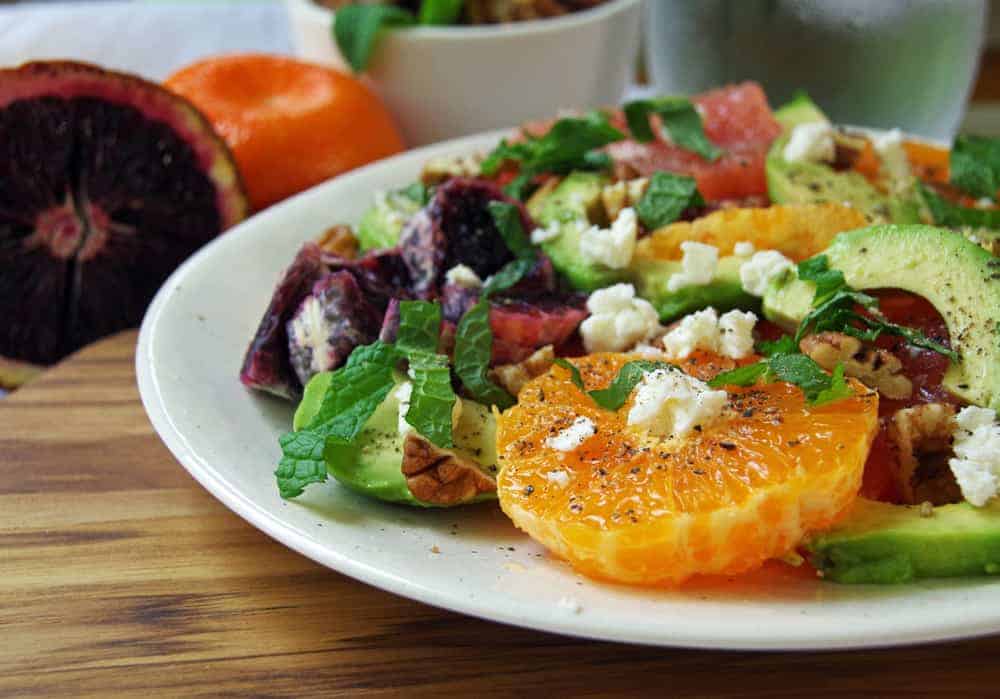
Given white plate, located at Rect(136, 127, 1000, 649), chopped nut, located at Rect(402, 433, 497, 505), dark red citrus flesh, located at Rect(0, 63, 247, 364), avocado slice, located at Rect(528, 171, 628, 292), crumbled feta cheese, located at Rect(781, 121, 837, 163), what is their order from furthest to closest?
1. dark red citrus flesh, located at Rect(0, 63, 247, 364)
2. crumbled feta cheese, located at Rect(781, 121, 837, 163)
3. avocado slice, located at Rect(528, 171, 628, 292)
4. chopped nut, located at Rect(402, 433, 497, 505)
5. white plate, located at Rect(136, 127, 1000, 649)

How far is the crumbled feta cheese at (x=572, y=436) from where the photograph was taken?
1710mm

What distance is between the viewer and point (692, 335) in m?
1.96

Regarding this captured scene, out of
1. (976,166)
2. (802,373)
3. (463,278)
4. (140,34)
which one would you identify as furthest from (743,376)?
(140,34)

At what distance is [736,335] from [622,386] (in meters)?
0.26

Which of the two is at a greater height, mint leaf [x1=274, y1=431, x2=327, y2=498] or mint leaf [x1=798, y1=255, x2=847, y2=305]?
mint leaf [x1=798, y1=255, x2=847, y2=305]

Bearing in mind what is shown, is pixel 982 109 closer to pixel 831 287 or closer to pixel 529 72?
pixel 529 72

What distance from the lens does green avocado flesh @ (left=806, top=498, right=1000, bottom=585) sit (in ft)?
5.19

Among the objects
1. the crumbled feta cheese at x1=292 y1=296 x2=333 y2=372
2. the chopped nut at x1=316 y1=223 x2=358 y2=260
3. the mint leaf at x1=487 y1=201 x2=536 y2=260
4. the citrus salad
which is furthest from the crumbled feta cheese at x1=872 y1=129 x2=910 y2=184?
the crumbled feta cheese at x1=292 y1=296 x2=333 y2=372

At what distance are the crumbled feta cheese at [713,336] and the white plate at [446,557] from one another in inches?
16.4

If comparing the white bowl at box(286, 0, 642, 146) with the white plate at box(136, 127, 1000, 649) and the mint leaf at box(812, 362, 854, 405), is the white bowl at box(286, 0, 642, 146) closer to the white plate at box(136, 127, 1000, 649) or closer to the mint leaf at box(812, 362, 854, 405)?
the white plate at box(136, 127, 1000, 649)

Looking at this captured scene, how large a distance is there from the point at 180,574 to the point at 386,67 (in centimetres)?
233

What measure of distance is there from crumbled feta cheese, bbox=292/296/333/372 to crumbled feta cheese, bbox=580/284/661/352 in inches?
18.4

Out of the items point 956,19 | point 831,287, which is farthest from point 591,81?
point 831,287

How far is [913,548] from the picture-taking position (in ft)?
5.22
